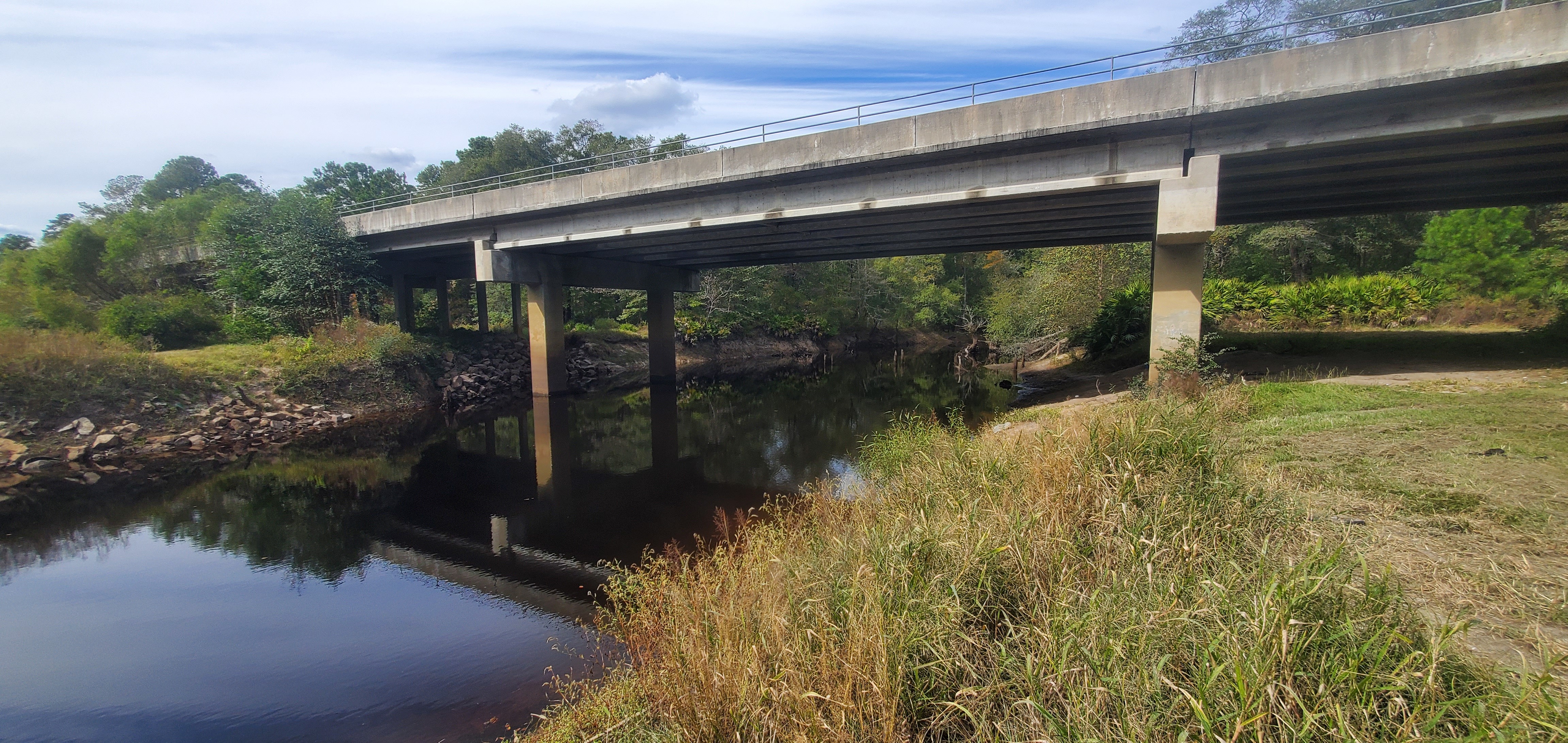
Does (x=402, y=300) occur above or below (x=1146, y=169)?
below

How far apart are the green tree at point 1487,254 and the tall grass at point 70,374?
4083 cm

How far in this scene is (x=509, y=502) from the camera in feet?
42.2

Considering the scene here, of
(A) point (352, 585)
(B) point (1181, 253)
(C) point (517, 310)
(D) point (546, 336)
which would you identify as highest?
(B) point (1181, 253)

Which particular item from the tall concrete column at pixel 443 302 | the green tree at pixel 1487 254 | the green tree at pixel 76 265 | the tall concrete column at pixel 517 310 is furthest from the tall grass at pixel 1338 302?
the green tree at pixel 76 265

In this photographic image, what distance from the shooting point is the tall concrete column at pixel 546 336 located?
25.6 m

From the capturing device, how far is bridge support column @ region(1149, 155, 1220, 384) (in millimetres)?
12703

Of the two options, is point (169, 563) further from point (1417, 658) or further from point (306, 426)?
point (1417, 658)

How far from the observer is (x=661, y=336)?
30.8 meters

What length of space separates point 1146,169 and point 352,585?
1547cm

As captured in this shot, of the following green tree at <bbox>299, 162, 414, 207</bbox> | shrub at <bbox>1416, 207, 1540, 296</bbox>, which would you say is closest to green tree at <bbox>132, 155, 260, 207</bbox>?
green tree at <bbox>299, 162, 414, 207</bbox>

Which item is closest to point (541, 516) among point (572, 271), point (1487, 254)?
point (572, 271)

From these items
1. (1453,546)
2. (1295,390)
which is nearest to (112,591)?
(1453,546)

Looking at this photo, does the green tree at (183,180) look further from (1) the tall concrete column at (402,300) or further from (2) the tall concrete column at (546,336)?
(2) the tall concrete column at (546,336)

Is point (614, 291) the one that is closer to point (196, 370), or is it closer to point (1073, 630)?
point (196, 370)
